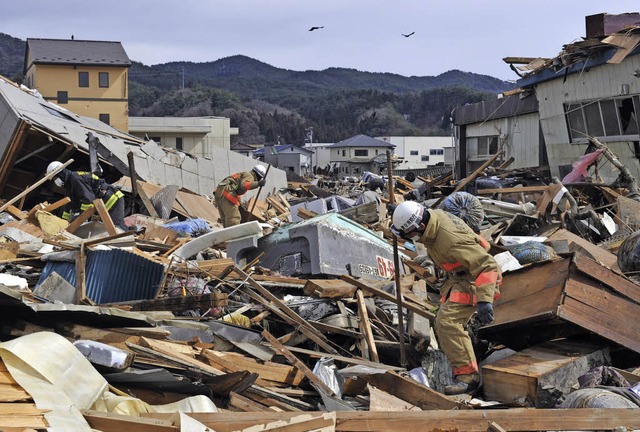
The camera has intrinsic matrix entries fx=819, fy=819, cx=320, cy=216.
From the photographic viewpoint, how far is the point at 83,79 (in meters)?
59.6

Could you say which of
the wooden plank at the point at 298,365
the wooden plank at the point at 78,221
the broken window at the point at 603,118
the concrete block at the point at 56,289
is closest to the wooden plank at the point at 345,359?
the wooden plank at the point at 298,365

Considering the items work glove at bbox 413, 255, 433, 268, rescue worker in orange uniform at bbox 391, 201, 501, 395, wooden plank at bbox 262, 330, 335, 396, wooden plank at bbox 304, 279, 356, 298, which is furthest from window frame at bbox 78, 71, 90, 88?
rescue worker in orange uniform at bbox 391, 201, 501, 395

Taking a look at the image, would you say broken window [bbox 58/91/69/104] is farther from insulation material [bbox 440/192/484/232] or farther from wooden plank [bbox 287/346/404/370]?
wooden plank [bbox 287/346/404/370]

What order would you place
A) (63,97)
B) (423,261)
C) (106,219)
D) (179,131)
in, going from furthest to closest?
(63,97), (179,131), (106,219), (423,261)

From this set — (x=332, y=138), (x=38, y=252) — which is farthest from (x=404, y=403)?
(x=332, y=138)

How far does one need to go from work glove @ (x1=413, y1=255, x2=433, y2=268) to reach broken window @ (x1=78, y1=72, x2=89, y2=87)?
53.5m

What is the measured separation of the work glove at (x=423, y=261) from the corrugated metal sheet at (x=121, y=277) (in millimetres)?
3119

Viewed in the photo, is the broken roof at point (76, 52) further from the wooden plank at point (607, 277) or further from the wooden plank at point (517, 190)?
the wooden plank at point (607, 277)

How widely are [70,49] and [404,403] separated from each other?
60.1 m

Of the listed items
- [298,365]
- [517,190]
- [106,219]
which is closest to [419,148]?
[517,190]

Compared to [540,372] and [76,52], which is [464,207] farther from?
[76,52]

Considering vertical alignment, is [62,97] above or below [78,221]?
above

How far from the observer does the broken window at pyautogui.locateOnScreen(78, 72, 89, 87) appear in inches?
2340

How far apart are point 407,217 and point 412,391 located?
1325 millimetres
